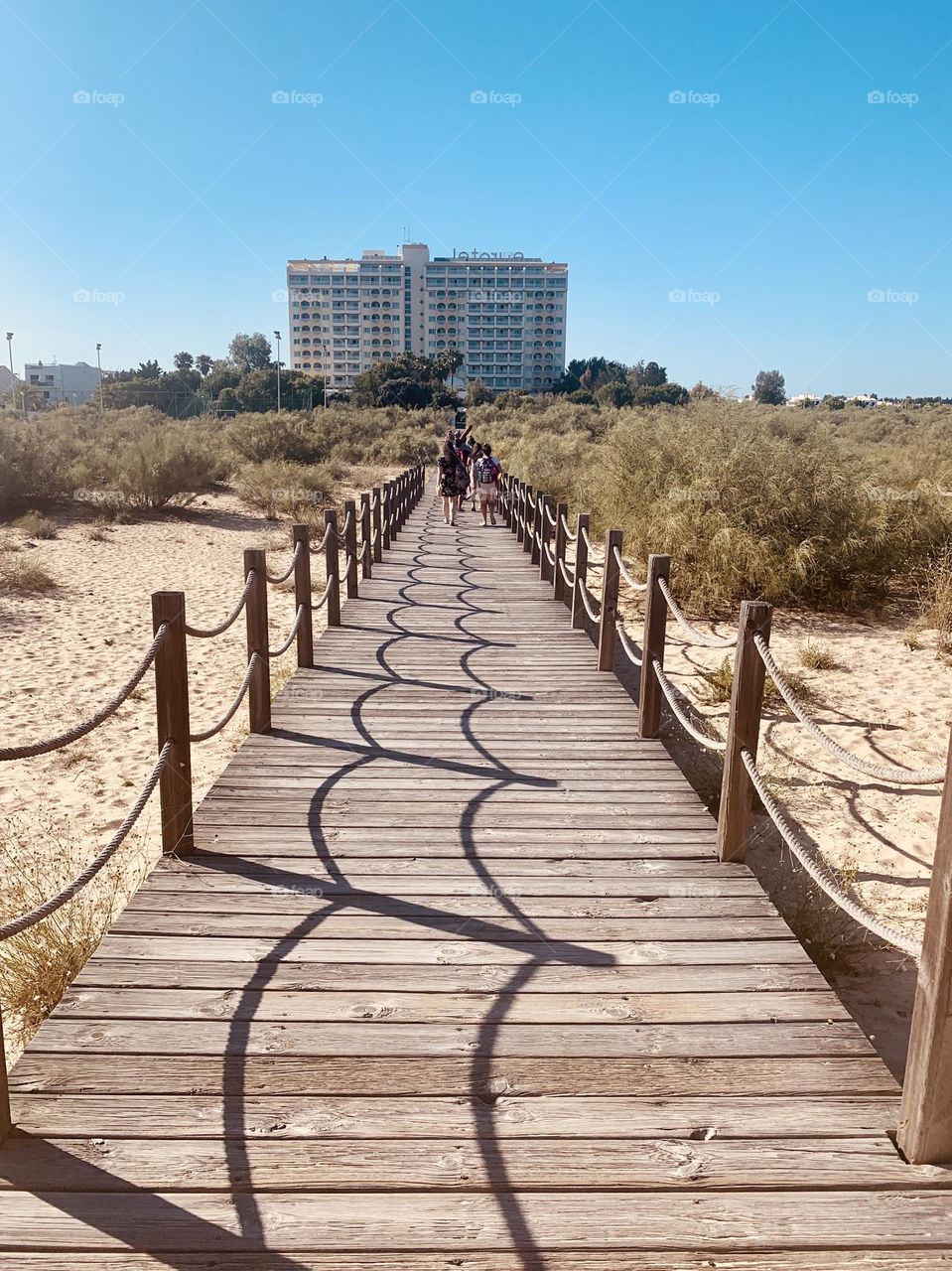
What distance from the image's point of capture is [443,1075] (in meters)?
2.46

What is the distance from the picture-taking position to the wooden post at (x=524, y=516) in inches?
568

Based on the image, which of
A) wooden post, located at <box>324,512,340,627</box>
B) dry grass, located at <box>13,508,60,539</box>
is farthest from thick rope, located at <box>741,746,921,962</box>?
dry grass, located at <box>13,508,60,539</box>

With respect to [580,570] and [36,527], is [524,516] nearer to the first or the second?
[580,570]

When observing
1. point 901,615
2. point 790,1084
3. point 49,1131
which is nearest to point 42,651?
point 49,1131

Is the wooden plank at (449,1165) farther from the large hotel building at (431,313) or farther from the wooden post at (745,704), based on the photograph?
the large hotel building at (431,313)

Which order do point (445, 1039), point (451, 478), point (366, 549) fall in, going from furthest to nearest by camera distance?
1. point (451, 478)
2. point (366, 549)
3. point (445, 1039)

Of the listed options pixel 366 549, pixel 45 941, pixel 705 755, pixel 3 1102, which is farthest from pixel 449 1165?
pixel 366 549

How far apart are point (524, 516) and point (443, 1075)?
1301 cm

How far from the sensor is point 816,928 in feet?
13.1

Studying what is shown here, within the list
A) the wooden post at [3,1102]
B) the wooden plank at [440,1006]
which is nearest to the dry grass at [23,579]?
the wooden plank at [440,1006]

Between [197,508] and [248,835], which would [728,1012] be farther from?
[197,508]

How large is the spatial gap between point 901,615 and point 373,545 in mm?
6974

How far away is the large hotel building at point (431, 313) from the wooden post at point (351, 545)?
130 m

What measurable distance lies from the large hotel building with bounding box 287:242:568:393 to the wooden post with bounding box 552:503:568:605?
13005cm
